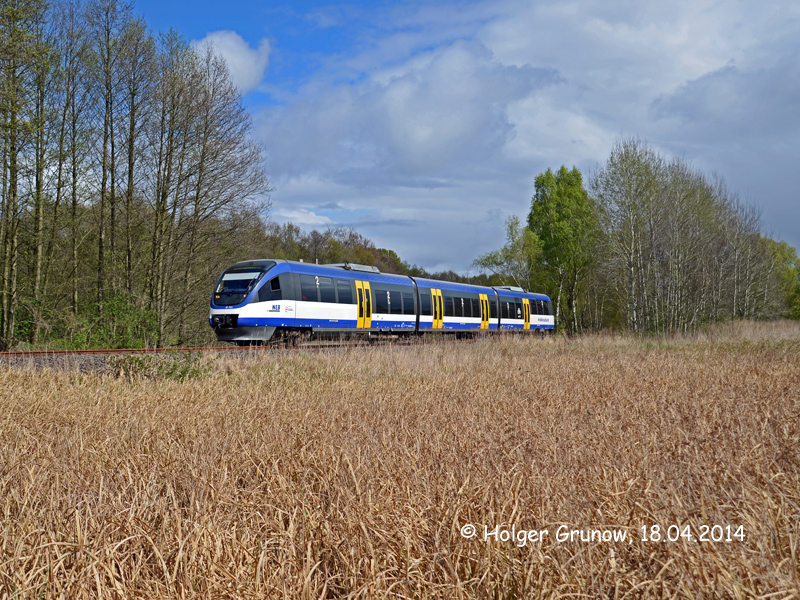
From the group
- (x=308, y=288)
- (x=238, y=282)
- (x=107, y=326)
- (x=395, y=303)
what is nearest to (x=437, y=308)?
(x=395, y=303)

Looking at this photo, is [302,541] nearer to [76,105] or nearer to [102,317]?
[102,317]

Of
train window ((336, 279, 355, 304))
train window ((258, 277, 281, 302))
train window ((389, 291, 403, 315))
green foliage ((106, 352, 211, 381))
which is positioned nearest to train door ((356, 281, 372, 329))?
train window ((336, 279, 355, 304))

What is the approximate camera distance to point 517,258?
159 ft

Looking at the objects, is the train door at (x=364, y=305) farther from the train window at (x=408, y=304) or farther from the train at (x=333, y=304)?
the train window at (x=408, y=304)

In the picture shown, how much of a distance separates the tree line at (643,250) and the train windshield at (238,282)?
1510 centimetres

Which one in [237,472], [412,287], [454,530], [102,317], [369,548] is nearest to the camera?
[369,548]

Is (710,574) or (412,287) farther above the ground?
(412,287)

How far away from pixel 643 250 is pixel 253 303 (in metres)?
23.7

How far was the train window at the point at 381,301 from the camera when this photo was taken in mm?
21531

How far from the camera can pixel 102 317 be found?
17391mm

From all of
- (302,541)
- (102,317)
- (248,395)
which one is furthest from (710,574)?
(102,317)

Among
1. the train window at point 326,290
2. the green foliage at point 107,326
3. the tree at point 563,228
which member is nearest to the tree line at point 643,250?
the tree at point 563,228

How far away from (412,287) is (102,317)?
10.9m

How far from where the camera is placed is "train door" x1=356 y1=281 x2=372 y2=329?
20594 millimetres
